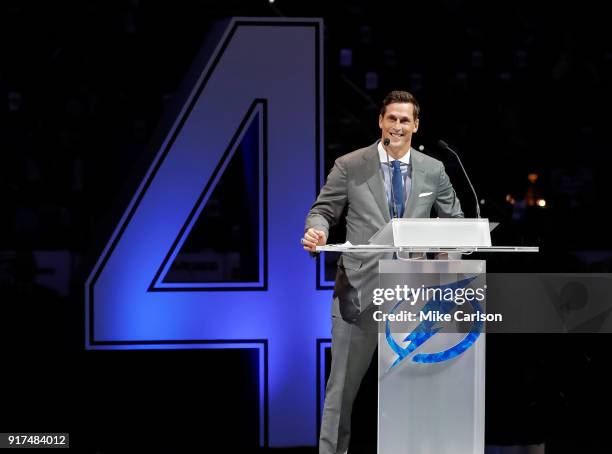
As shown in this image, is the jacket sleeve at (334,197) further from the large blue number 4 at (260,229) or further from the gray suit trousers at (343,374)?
the large blue number 4 at (260,229)

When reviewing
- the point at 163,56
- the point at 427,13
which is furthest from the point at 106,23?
the point at 427,13

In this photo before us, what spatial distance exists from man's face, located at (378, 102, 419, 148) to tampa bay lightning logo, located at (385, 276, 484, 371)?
0.72m

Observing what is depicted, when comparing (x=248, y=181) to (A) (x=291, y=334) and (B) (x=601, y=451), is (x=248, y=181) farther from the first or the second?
(B) (x=601, y=451)

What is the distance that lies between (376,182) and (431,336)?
30.5 inches

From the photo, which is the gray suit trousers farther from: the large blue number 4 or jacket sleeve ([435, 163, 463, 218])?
the large blue number 4

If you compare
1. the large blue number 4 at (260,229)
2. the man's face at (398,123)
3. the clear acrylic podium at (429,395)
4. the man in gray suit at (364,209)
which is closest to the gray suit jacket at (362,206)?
the man in gray suit at (364,209)

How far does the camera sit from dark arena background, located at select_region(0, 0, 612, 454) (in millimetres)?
4367

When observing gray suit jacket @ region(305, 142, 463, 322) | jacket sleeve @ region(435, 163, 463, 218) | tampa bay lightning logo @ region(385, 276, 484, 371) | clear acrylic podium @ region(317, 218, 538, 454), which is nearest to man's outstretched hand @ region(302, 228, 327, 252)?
clear acrylic podium @ region(317, 218, 538, 454)

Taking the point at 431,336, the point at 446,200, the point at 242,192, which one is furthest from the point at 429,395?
the point at 242,192

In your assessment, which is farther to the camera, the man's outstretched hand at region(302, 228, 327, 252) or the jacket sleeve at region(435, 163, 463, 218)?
the jacket sleeve at region(435, 163, 463, 218)

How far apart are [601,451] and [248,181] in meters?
2.24

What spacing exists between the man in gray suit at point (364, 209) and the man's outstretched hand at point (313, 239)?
0.21 m

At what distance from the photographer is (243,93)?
14.4ft

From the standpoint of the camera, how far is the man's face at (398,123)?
10.7ft
